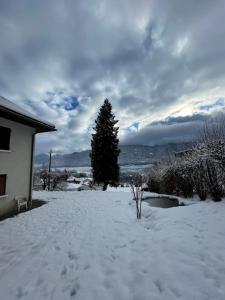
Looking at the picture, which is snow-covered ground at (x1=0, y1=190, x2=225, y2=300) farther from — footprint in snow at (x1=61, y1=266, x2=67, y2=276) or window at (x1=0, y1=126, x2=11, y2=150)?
window at (x1=0, y1=126, x2=11, y2=150)

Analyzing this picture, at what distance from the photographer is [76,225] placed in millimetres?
6312

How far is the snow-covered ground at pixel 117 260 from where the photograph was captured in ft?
9.05

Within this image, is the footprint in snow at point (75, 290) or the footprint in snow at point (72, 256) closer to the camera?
the footprint in snow at point (75, 290)

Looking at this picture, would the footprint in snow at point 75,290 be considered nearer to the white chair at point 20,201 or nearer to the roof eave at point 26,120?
the roof eave at point 26,120

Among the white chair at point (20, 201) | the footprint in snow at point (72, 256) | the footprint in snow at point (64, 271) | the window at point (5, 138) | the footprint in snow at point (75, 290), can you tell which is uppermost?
the window at point (5, 138)

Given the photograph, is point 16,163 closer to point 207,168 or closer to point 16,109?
point 16,109

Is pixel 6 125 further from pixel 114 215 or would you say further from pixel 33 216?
pixel 114 215

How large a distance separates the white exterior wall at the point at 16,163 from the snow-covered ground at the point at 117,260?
2.66 metres

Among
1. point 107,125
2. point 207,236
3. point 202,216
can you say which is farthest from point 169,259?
point 107,125

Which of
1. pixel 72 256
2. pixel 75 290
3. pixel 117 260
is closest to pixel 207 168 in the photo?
pixel 117 260

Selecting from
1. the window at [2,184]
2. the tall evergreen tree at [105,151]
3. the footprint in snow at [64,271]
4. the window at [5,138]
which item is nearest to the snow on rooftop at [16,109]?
the window at [5,138]

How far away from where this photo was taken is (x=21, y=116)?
316 inches

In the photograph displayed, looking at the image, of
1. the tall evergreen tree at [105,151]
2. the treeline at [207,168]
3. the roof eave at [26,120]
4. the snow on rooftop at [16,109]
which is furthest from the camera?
the tall evergreen tree at [105,151]

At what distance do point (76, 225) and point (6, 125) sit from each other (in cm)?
536
